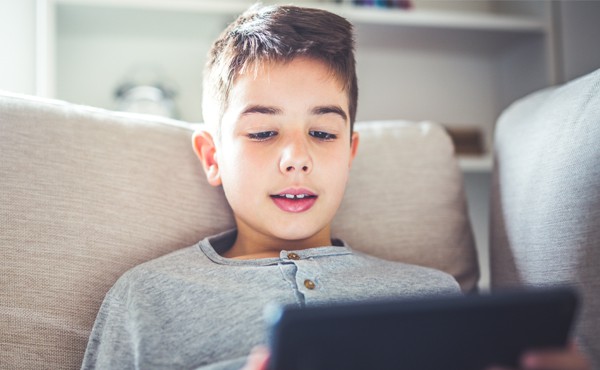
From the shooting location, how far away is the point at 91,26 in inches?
77.4

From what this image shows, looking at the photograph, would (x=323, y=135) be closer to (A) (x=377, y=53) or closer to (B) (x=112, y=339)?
(B) (x=112, y=339)

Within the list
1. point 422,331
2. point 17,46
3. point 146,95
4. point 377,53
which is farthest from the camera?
point 377,53

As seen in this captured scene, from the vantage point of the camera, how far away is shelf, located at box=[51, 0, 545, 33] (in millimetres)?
1802

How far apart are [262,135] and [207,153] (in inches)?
5.9

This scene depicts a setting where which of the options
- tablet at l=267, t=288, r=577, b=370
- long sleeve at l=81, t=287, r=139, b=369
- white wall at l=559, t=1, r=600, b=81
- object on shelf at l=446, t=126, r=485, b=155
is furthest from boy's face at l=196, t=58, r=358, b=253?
white wall at l=559, t=1, r=600, b=81

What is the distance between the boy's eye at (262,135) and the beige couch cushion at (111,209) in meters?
0.18

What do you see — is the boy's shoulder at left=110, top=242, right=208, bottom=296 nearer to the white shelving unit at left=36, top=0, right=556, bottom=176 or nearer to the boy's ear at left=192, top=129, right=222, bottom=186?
the boy's ear at left=192, top=129, right=222, bottom=186

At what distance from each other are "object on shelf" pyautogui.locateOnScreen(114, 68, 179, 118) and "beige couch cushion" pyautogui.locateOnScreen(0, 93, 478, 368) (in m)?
0.85

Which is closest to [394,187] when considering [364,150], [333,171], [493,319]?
[364,150]

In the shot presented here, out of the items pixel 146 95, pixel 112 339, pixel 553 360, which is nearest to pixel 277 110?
pixel 112 339

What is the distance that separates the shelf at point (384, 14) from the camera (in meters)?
1.80

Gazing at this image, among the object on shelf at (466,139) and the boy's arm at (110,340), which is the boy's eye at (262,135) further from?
the object on shelf at (466,139)

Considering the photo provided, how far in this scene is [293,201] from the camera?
3.05 ft

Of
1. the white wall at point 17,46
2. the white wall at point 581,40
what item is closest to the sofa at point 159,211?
the white wall at point 17,46
